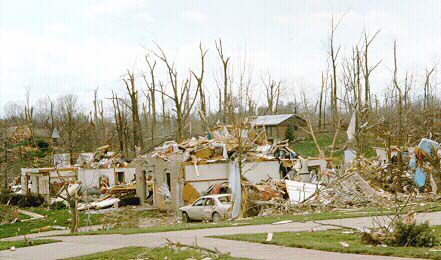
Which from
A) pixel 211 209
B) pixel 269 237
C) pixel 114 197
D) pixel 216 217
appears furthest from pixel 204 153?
pixel 269 237

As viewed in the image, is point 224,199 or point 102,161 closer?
point 224,199

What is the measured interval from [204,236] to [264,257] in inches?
156

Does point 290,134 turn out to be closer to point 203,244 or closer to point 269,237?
point 269,237

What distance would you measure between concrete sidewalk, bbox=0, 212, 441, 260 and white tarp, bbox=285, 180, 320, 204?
9.33 m

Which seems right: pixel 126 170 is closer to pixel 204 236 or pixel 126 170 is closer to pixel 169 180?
pixel 169 180

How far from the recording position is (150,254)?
11453 mm

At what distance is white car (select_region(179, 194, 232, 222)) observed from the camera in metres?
24.1

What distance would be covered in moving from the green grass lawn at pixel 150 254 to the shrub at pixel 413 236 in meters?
3.17

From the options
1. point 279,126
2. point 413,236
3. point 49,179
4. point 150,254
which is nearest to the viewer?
point 413,236

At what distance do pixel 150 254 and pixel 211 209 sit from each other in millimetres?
13412

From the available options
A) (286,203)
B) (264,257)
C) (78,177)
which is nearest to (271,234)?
(264,257)

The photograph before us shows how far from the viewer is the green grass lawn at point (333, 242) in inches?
394

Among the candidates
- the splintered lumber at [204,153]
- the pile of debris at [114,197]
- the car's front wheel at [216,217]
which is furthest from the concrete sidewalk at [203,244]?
the pile of debris at [114,197]

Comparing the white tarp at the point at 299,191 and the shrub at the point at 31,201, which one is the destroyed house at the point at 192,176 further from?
the shrub at the point at 31,201
